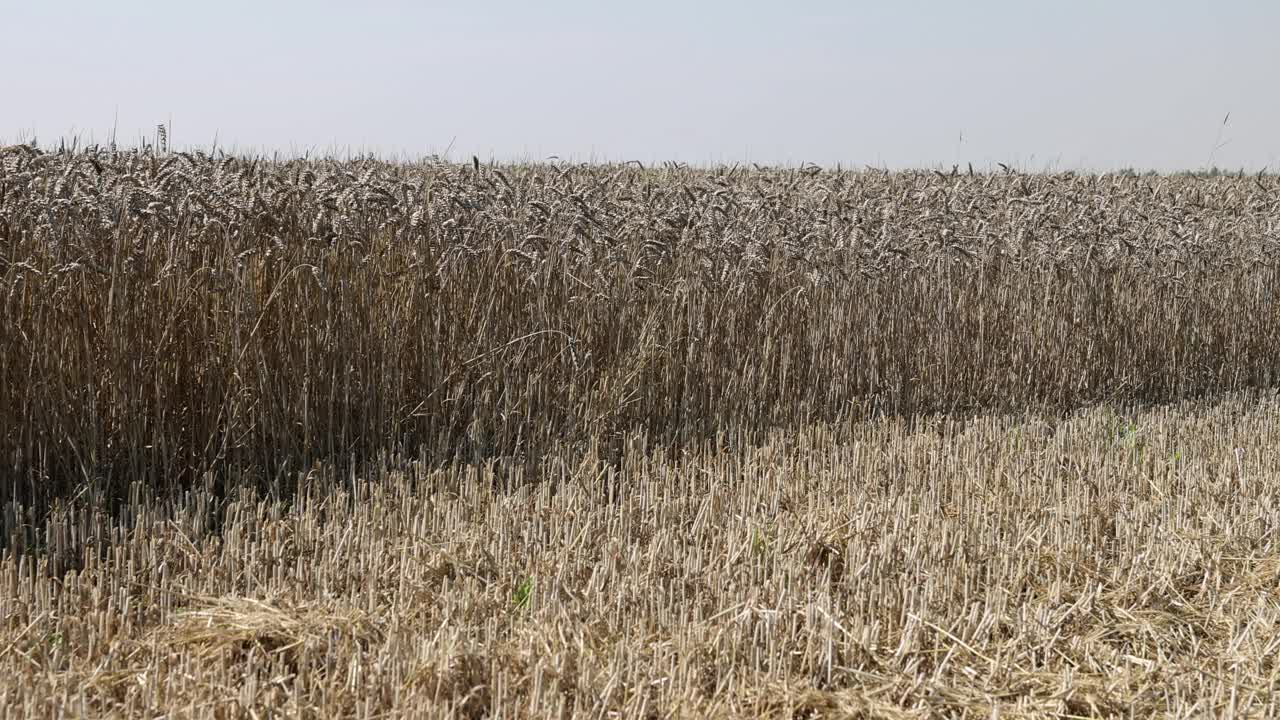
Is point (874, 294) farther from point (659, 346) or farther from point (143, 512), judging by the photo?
point (143, 512)

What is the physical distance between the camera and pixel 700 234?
20.2 ft

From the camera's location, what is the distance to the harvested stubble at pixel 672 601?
2539mm

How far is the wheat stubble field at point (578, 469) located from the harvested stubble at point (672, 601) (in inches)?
0.6

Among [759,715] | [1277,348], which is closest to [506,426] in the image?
[759,715]

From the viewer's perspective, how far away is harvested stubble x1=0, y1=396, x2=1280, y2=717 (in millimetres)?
2539

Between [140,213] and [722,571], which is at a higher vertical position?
[140,213]

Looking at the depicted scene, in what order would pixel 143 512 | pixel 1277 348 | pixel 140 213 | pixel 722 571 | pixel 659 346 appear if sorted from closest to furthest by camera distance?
1. pixel 722 571
2. pixel 143 512
3. pixel 140 213
4. pixel 659 346
5. pixel 1277 348

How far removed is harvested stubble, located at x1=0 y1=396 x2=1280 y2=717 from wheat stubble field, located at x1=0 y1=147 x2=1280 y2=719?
1 centimetres

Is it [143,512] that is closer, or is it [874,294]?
[143,512]

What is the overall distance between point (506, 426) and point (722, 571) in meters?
1.70

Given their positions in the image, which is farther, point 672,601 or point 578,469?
point 578,469

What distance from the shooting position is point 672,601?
298 cm

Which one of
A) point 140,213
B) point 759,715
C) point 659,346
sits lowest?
point 759,715

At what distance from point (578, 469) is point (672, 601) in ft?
5.46
